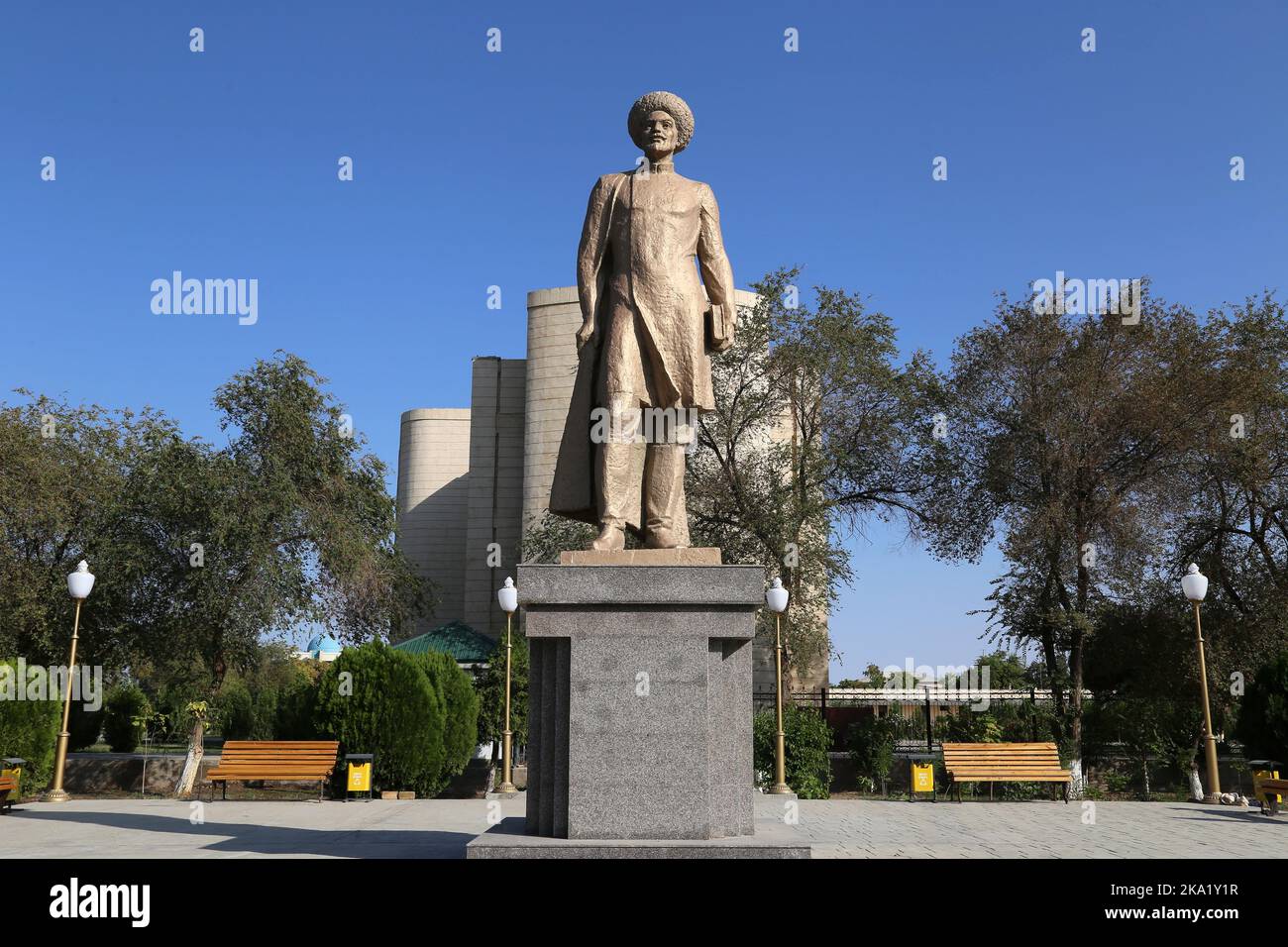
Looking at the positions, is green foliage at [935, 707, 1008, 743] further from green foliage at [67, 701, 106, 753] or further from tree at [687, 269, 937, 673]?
green foliage at [67, 701, 106, 753]

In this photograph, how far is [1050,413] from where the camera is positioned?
23453mm

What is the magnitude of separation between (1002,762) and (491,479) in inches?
1277

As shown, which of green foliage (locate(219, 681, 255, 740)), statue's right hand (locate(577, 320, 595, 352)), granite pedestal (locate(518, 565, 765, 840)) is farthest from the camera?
green foliage (locate(219, 681, 255, 740))

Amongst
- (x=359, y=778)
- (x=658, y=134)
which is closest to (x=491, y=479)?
(x=359, y=778)

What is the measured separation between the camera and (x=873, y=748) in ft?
66.9

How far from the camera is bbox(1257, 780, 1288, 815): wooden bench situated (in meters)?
13.0

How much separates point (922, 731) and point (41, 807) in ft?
66.8

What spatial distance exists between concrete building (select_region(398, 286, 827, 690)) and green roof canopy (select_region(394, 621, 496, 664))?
3.02m

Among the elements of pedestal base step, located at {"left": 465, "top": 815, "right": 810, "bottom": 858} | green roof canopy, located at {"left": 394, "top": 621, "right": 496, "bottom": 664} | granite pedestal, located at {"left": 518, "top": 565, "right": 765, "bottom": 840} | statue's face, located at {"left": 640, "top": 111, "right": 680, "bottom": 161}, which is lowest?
pedestal base step, located at {"left": 465, "top": 815, "right": 810, "bottom": 858}

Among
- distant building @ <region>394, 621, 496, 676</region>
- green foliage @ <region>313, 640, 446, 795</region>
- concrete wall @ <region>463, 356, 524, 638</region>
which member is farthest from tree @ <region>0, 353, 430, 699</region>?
concrete wall @ <region>463, 356, 524, 638</region>

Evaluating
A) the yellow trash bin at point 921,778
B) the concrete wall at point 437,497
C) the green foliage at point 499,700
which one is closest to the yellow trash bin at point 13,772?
the green foliage at point 499,700

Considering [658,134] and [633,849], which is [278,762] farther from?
[658,134]
